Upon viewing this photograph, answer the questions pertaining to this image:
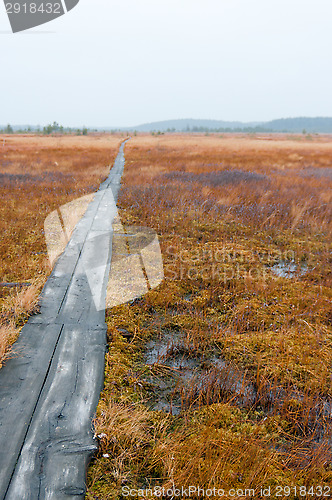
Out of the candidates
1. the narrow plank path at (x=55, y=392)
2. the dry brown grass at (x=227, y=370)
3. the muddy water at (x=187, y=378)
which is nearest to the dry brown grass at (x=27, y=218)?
the narrow plank path at (x=55, y=392)

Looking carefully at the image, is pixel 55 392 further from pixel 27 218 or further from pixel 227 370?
pixel 27 218

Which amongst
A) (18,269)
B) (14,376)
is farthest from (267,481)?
(18,269)

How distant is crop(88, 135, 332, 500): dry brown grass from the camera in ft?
7.82

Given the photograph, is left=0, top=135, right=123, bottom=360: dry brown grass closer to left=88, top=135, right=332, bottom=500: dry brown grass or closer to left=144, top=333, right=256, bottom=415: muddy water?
left=88, top=135, right=332, bottom=500: dry brown grass

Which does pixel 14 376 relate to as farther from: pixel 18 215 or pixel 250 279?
pixel 18 215

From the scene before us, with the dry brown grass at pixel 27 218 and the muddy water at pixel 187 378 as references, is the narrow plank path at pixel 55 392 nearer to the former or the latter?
the dry brown grass at pixel 27 218

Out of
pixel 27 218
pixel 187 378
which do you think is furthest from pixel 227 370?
pixel 27 218

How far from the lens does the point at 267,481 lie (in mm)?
2322

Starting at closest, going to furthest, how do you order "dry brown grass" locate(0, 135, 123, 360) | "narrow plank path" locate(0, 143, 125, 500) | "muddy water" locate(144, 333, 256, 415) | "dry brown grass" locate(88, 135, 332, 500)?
1. "narrow plank path" locate(0, 143, 125, 500)
2. "dry brown grass" locate(88, 135, 332, 500)
3. "muddy water" locate(144, 333, 256, 415)
4. "dry brown grass" locate(0, 135, 123, 360)

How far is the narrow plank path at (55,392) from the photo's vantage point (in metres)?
2.20

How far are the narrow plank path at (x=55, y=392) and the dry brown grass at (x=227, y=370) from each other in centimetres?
18

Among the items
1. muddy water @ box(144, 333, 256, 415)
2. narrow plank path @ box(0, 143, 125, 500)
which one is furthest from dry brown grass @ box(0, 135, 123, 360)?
muddy water @ box(144, 333, 256, 415)

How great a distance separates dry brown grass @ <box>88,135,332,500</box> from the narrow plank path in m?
0.18

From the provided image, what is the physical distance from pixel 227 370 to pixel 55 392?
1.95 m
